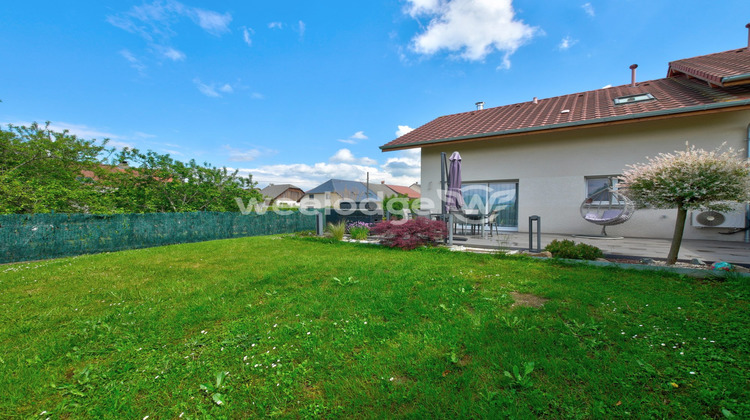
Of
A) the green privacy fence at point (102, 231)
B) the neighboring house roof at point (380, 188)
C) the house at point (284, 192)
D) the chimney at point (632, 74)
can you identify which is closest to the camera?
the green privacy fence at point (102, 231)

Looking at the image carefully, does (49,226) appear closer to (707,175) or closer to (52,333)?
(52,333)

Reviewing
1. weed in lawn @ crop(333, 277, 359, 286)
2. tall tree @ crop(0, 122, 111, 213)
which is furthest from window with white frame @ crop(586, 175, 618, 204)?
tall tree @ crop(0, 122, 111, 213)

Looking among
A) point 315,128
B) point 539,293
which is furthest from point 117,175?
point 539,293

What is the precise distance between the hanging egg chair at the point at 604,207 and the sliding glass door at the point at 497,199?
76.2 inches

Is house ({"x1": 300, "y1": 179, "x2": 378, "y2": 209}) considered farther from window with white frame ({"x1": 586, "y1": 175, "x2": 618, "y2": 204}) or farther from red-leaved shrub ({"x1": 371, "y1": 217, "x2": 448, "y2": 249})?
red-leaved shrub ({"x1": 371, "y1": 217, "x2": 448, "y2": 249})

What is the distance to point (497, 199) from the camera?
9461 millimetres

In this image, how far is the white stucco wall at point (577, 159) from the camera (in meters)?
6.68

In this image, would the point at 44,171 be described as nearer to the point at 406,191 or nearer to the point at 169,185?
the point at 169,185

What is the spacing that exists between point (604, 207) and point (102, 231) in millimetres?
14279

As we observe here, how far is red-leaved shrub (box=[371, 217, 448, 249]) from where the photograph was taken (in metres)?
6.08

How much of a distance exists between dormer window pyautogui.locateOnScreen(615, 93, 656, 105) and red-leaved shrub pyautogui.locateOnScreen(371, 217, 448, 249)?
7038 mm

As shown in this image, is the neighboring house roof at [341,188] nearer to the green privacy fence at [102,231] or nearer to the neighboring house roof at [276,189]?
the neighboring house roof at [276,189]

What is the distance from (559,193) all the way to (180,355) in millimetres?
9569

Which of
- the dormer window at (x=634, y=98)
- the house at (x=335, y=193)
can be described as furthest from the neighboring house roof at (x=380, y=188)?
the dormer window at (x=634, y=98)
